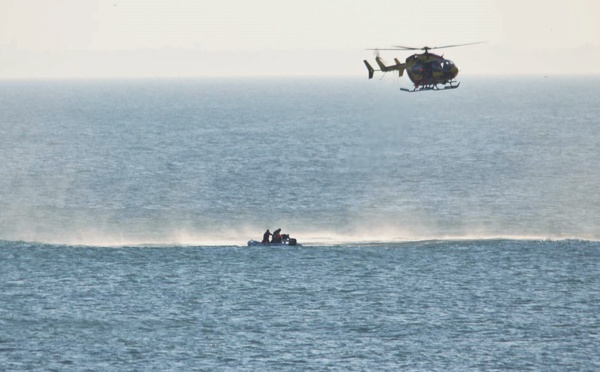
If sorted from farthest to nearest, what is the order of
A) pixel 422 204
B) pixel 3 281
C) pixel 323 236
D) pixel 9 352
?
pixel 422 204, pixel 323 236, pixel 3 281, pixel 9 352

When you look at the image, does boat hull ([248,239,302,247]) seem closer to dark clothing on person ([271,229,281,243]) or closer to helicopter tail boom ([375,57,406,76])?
dark clothing on person ([271,229,281,243])

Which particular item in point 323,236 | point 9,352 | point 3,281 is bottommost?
point 9,352

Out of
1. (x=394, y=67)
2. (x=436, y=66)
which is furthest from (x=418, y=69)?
(x=394, y=67)

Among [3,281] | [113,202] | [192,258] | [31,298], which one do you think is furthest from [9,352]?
[113,202]

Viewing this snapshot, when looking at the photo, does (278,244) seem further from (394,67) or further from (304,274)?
(394,67)

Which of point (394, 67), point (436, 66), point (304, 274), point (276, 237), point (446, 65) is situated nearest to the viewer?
point (436, 66)

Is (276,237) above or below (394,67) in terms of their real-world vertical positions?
below

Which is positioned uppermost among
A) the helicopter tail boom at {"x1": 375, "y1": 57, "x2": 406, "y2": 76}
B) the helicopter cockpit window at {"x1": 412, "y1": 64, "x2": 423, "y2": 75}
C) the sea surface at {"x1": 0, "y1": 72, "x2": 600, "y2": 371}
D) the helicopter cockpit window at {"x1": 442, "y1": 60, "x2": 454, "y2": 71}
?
the helicopter tail boom at {"x1": 375, "y1": 57, "x2": 406, "y2": 76}

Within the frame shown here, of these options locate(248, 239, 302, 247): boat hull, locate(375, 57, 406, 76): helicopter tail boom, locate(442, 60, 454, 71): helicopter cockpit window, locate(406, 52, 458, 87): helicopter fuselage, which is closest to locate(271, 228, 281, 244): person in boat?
locate(248, 239, 302, 247): boat hull

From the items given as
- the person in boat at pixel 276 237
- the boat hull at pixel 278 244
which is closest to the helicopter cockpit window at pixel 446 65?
the person in boat at pixel 276 237

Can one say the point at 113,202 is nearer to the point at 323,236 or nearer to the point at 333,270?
the point at 323,236

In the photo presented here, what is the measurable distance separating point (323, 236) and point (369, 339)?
134 ft

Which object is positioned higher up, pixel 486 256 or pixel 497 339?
pixel 486 256

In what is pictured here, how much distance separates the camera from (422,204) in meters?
143
